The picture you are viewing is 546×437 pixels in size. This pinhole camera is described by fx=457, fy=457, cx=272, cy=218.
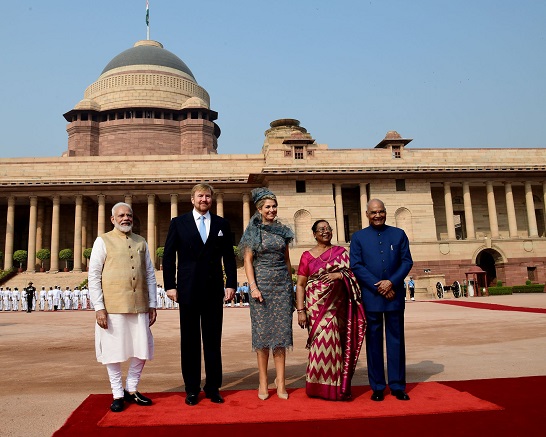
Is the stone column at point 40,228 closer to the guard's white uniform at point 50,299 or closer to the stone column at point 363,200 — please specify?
the guard's white uniform at point 50,299

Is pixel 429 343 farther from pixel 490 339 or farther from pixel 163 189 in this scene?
pixel 163 189

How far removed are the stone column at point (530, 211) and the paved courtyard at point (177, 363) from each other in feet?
90.2

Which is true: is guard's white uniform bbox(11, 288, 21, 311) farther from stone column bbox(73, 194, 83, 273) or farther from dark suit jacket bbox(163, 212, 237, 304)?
dark suit jacket bbox(163, 212, 237, 304)

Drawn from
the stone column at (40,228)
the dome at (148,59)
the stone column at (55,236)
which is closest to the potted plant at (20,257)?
the stone column at (40,228)

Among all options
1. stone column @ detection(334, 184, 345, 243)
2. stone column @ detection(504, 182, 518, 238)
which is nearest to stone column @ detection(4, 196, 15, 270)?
stone column @ detection(334, 184, 345, 243)

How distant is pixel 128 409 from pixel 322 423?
1.96 meters

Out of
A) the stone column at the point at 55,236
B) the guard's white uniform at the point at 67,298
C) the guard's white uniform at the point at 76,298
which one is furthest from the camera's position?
the stone column at the point at 55,236

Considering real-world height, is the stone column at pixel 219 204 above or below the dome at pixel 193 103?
below

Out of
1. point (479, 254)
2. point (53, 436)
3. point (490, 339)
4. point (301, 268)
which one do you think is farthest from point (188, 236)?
point (479, 254)

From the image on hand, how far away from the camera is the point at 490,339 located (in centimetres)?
910

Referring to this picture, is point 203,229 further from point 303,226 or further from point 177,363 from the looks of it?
point 303,226

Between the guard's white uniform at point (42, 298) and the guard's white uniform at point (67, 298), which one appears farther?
the guard's white uniform at point (67, 298)

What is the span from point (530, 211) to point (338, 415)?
125 ft

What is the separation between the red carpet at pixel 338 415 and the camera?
3.65 meters
